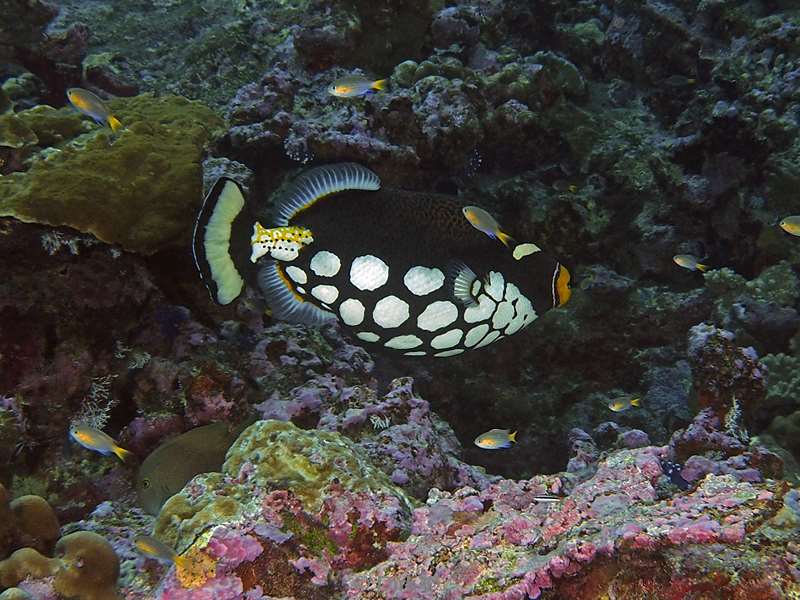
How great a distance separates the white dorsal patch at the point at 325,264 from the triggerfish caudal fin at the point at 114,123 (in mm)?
1669

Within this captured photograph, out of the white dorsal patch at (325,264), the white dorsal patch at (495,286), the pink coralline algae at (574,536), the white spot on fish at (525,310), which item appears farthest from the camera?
the white spot on fish at (525,310)

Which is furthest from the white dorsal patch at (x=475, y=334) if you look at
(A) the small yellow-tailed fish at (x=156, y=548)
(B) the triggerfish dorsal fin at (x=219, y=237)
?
(A) the small yellow-tailed fish at (x=156, y=548)

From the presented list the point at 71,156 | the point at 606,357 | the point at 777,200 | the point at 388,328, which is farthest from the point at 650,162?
the point at 71,156

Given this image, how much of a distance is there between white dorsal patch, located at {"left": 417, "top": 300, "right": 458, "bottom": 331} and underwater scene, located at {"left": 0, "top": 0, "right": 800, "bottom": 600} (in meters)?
0.02

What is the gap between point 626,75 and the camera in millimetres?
7527

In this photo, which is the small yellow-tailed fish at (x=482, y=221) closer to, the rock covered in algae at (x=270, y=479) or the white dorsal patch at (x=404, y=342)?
the white dorsal patch at (x=404, y=342)

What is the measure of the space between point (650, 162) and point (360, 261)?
4.12 meters

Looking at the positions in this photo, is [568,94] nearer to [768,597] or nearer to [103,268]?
[103,268]

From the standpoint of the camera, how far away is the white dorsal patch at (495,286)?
3.36 metres

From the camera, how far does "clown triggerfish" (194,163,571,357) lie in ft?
9.95

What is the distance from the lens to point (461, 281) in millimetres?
3260

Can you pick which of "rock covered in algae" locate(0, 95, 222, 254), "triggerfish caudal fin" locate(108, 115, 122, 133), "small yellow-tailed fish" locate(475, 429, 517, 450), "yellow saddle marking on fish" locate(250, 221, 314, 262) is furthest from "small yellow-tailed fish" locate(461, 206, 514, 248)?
"triggerfish caudal fin" locate(108, 115, 122, 133)

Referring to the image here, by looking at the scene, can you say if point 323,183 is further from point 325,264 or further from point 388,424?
point 388,424

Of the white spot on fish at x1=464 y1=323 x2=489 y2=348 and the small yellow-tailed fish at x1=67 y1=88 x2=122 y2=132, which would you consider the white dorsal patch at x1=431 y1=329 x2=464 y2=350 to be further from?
the small yellow-tailed fish at x1=67 y1=88 x2=122 y2=132
